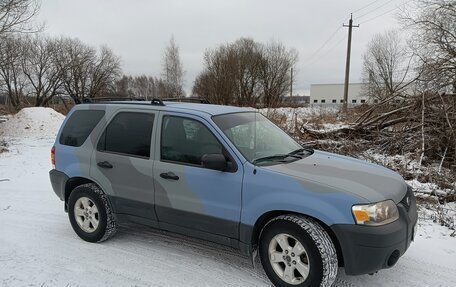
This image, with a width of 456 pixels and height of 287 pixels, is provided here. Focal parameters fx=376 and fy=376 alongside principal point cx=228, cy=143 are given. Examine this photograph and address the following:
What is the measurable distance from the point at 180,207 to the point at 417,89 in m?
8.43

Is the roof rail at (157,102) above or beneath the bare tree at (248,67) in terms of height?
beneath

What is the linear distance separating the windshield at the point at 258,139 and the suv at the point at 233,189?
0.02m

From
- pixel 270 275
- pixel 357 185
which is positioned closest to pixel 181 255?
pixel 270 275

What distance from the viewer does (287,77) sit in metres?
47.3

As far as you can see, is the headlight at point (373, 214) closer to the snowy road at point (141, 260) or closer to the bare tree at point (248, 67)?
the snowy road at point (141, 260)

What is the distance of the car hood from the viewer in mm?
3382

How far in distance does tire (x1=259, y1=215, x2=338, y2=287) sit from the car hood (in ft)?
1.36

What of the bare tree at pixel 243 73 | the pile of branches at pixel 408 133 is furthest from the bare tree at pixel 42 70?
the pile of branches at pixel 408 133

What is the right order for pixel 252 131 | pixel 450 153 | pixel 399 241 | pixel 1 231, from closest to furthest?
pixel 399 241 < pixel 252 131 < pixel 1 231 < pixel 450 153

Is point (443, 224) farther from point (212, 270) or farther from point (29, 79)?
point (29, 79)

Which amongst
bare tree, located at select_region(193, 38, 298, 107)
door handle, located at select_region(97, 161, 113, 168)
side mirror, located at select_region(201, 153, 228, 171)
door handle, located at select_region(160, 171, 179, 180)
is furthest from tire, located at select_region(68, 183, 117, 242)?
bare tree, located at select_region(193, 38, 298, 107)

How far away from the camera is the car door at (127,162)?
4336 mm

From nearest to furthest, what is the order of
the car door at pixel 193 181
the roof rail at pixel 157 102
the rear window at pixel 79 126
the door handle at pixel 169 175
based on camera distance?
1. the car door at pixel 193 181
2. the door handle at pixel 169 175
3. the roof rail at pixel 157 102
4. the rear window at pixel 79 126

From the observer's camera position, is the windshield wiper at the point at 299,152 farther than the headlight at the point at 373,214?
Yes
